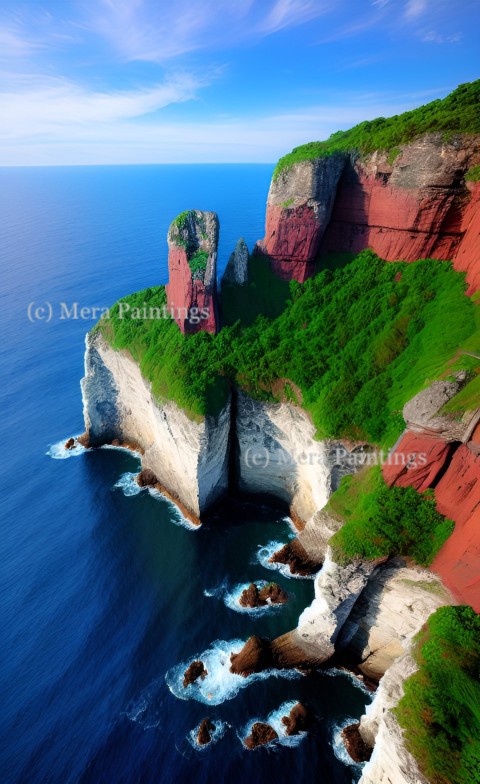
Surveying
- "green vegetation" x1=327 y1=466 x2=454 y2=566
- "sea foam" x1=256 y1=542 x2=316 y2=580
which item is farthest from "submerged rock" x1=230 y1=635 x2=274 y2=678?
"green vegetation" x1=327 y1=466 x2=454 y2=566

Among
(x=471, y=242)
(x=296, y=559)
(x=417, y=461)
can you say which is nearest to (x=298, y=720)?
(x=296, y=559)

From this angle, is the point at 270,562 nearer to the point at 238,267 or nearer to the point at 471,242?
the point at 238,267

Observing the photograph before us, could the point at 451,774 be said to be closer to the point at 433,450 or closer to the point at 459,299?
the point at 433,450

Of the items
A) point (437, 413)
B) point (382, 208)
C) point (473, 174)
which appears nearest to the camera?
point (437, 413)

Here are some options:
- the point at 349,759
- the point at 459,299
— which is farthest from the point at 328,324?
the point at 349,759

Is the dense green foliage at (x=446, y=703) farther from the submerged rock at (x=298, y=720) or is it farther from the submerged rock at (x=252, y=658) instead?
the submerged rock at (x=252, y=658)

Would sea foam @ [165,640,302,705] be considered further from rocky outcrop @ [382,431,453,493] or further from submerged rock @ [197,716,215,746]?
rocky outcrop @ [382,431,453,493]

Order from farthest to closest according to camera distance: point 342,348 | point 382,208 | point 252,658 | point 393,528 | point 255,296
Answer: point 255,296 < point 382,208 < point 342,348 < point 252,658 < point 393,528
